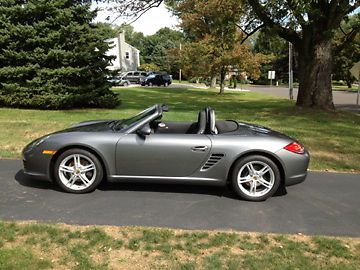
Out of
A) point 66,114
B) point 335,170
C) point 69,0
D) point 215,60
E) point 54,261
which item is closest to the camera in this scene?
point 54,261

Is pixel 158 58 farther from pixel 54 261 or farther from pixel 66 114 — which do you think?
pixel 54 261

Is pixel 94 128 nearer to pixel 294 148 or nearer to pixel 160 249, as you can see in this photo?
pixel 160 249

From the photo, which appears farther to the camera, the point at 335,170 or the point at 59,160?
the point at 335,170

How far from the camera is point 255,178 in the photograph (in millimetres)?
4996

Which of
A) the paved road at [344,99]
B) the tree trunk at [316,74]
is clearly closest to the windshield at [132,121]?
the tree trunk at [316,74]

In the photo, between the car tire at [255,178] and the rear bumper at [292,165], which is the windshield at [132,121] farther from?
the rear bumper at [292,165]

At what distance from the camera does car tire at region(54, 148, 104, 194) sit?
16.7 ft

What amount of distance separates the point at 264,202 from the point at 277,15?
1146cm

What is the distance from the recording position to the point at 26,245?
3.57 m

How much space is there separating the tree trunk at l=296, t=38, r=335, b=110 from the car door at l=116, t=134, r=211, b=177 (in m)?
10.9

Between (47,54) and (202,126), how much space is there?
11539mm

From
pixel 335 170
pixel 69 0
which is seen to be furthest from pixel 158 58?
pixel 335 170

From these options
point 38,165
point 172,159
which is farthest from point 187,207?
point 38,165

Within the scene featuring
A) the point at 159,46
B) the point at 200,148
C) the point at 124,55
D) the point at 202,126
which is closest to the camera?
the point at 200,148
